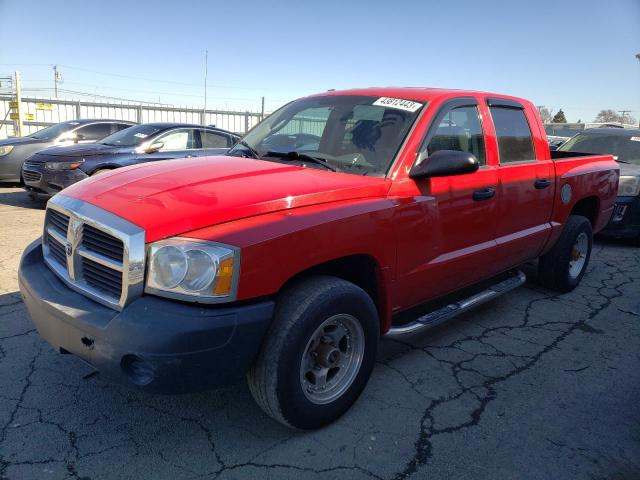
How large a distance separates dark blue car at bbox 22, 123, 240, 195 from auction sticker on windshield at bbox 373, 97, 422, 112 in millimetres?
4733

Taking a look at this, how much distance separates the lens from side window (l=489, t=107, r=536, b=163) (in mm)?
3854

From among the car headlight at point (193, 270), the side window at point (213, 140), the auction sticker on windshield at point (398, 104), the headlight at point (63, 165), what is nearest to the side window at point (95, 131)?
the headlight at point (63, 165)

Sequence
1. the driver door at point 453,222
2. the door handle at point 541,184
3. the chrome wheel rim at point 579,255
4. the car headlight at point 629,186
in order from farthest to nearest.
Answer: the car headlight at point 629,186 < the chrome wheel rim at point 579,255 < the door handle at point 541,184 < the driver door at point 453,222

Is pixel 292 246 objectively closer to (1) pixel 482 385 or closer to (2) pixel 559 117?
(1) pixel 482 385

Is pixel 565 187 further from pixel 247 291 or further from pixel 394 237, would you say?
pixel 247 291

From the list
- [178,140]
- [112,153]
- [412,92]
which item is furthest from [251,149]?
[178,140]

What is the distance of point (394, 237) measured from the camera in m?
2.82

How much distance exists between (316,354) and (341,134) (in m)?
1.54

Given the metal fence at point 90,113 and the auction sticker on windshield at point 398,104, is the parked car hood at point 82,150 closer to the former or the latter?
the auction sticker on windshield at point 398,104

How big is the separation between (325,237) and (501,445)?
146 cm

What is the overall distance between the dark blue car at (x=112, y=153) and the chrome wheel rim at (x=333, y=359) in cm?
557

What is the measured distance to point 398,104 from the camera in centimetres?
330

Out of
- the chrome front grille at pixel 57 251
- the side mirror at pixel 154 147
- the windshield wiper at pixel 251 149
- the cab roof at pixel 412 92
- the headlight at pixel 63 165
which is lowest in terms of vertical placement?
the headlight at pixel 63 165

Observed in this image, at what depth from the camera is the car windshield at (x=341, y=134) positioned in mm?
3076
